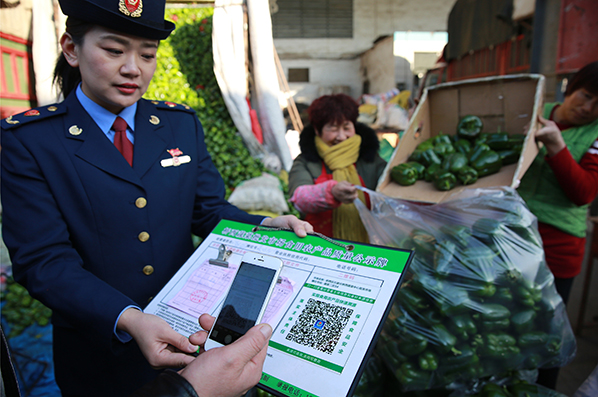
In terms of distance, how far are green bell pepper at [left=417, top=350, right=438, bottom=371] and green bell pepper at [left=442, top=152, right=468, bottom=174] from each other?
1053 mm

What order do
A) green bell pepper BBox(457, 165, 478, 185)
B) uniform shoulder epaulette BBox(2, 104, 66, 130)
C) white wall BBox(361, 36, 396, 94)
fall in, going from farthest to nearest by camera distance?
white wall BBox(361, 36, 396, 94), green bell pepper BBox(457, 165, 478, 185), uniform shoulder epaulette BBox(2, 104, 66, 130)

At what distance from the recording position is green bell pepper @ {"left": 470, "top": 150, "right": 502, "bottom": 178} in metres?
2.03

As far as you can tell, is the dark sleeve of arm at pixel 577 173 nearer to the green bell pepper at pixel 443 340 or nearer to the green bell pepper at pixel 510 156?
the green bell pepper at pixel 510 156

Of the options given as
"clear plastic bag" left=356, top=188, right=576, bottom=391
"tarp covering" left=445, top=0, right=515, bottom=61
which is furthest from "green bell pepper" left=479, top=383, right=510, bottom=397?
"tarp covering" left=445, top=0, right=515, bottom=61

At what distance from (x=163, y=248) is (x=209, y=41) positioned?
12.1 ft

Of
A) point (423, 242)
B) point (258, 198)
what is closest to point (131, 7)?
point (423, 242)

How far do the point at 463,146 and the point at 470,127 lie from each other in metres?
0.16

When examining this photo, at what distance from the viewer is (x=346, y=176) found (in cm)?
226

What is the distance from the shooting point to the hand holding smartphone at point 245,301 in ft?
2.83

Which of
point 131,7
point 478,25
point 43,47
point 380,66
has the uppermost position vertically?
point 478,25

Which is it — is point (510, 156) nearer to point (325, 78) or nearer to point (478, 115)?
point (478, 115)

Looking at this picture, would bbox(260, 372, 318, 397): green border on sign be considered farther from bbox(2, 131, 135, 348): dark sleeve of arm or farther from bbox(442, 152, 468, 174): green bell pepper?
bbox(442, 152, 468, 174): green bell pepper

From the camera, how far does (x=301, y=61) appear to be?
13.6 meters

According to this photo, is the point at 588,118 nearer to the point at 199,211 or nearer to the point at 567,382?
the point at 567,382
